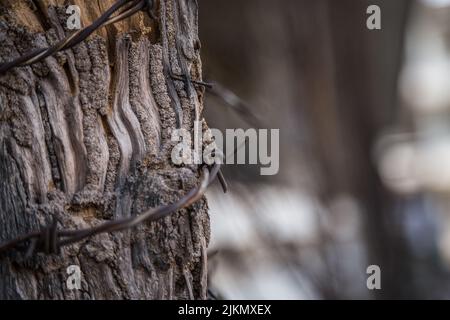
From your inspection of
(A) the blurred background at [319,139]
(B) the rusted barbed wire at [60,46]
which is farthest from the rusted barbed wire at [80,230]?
(A) the blurred background at [319,139]

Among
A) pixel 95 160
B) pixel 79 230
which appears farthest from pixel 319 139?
pixel 79 230

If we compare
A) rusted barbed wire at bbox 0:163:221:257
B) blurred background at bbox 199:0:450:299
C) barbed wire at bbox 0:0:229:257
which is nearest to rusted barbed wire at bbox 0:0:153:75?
barbed wire at bbox 0:0:229:257

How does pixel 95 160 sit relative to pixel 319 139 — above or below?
below

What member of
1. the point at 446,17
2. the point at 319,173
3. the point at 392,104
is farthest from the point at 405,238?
the point at 446,17

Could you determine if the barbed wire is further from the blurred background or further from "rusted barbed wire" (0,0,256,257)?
the blurred background

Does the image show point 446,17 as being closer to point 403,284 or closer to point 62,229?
point 403,284

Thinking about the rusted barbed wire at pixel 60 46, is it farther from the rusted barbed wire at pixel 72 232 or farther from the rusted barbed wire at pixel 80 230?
the rusted barbed wire at pixel 72 232

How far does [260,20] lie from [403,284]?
1.00 m

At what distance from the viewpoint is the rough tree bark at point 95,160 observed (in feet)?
2.54

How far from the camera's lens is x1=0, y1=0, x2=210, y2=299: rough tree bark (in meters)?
0.77

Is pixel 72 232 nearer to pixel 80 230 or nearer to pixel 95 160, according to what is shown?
pixel 80 230

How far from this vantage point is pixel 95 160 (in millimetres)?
822

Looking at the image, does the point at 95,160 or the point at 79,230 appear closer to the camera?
the point at 79,230

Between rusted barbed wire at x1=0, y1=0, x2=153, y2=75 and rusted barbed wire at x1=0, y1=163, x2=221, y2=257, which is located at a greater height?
rusted barbed wire at x1=0, y1=0, x2=153, y2=75
